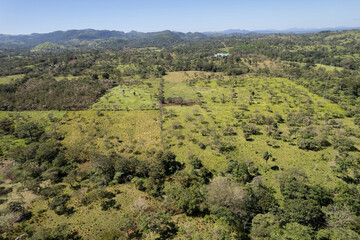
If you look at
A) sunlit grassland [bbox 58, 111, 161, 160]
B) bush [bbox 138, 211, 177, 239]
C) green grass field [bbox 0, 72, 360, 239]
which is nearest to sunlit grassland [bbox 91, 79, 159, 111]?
green grass field [bbox 0, 72, 360, 239]

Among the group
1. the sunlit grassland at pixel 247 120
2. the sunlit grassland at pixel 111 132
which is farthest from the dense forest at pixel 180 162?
the sunlit grassland at pixel 111 132

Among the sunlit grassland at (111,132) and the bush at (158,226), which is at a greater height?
the sunlit grassland at (111,132)

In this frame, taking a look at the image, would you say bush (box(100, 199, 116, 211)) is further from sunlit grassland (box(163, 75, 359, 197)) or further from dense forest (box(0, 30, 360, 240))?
sunlit grassland (box(163, 75, 359, 197))

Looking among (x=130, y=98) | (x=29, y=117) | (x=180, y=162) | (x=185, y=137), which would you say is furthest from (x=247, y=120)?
(x=29, y=117)

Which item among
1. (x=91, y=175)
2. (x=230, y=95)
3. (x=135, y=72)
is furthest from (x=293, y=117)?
(x=135, y=72)

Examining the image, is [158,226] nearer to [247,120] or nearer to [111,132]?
[111,132]

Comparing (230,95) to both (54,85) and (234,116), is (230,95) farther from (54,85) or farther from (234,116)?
(54,85)

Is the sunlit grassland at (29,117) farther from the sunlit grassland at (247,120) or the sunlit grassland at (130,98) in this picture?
A: the sunlit grassland at (247,120)

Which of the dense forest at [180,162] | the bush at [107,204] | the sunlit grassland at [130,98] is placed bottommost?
the bush at [107,204]
